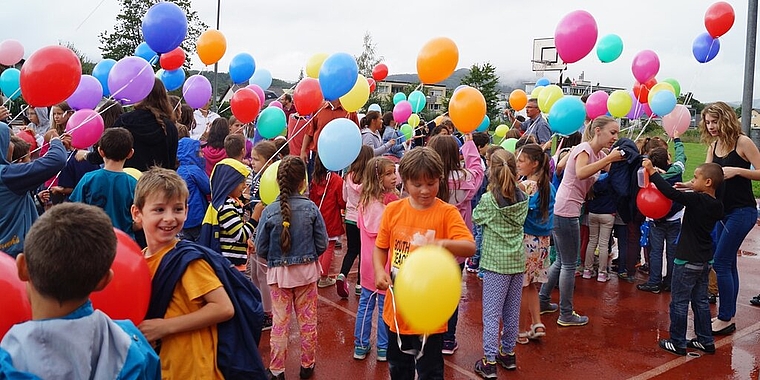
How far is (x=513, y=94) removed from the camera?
9.34 meters

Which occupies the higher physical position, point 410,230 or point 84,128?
point 84,128

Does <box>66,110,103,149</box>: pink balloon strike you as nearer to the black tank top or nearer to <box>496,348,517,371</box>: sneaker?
<box>496,348,517,371</box>: sneaker

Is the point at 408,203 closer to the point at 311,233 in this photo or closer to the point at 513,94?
the point at 311,233

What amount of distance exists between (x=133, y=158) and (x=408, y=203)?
2760 millimetres

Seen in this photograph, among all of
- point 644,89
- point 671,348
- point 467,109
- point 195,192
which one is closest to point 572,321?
point 671,348

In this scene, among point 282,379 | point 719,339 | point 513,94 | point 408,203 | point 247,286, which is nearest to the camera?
point 247,286

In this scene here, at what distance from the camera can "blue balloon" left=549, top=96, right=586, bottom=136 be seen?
18.3 feet

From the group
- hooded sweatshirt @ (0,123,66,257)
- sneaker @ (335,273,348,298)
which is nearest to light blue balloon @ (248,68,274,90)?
sneaker @ (335,273,348,298)

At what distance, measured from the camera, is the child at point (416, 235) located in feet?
10.4

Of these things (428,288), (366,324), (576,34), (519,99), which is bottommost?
(366,324)

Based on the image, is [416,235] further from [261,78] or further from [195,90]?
[261,78]

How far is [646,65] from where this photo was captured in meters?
7.24

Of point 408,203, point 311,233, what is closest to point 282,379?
point 311,233

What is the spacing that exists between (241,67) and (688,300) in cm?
707
